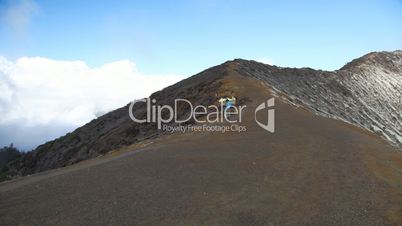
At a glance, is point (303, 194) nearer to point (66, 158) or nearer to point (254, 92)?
point (254, 92)

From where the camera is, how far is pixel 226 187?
40.1 feet

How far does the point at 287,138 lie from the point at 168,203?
8.61 m

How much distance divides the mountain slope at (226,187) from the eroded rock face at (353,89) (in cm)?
1448

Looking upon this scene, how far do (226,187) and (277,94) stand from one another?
1777cm

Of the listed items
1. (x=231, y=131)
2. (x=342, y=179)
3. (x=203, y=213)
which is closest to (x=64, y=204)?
(x=203, y=213)

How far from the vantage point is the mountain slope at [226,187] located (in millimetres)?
10297

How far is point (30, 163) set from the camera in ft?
134
